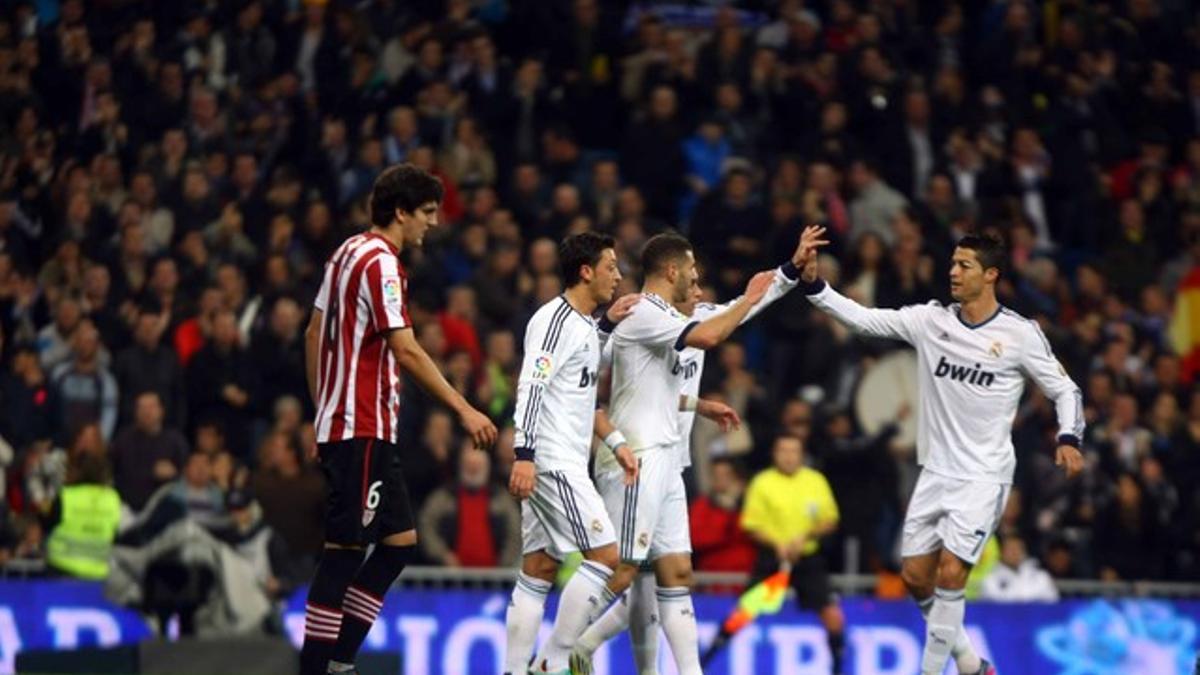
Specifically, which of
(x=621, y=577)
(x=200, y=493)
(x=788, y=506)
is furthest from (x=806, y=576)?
(x=621, y=577)

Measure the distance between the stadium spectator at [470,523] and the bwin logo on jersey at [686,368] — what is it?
5.64 metres

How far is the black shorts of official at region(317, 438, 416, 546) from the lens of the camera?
12.4 meters

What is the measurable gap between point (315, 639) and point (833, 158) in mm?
12234

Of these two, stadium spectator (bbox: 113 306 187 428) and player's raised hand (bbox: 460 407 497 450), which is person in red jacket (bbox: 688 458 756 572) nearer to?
stadium spectator (bbox: 113 306 187 428)

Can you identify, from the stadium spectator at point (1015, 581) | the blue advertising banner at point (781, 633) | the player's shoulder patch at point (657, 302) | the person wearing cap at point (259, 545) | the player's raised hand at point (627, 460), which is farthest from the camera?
the stadium spectator at point (1015, 581)

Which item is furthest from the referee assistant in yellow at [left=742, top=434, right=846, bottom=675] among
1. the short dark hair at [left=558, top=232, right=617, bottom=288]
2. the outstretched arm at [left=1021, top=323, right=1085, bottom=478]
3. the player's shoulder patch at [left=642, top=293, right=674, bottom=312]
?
the short dark hair at [left=558, top=232, right=617, bottom=288]

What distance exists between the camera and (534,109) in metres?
24.2

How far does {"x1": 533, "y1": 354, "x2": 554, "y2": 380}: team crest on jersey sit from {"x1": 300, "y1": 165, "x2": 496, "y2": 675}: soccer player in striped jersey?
1270 mm

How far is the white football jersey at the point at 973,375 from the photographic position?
A: 14797 mm

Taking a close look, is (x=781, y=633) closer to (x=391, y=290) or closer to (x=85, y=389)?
(x=85, y=389)

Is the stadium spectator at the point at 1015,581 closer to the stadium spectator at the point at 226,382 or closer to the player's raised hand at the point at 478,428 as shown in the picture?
the stadium spectator at the point at 226,382

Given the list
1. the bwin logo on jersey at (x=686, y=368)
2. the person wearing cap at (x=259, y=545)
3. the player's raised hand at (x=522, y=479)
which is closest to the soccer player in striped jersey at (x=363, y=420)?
the player's raised hand at (x=522, y=479)

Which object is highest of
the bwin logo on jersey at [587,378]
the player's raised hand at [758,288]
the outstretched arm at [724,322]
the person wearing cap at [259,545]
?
the player's raised hand at [758,288]

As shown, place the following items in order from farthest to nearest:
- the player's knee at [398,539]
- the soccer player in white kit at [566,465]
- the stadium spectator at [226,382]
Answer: the stadium spectator at [226,382], the soccer player in white kit at [566,465], the player's knee at [398,539]
